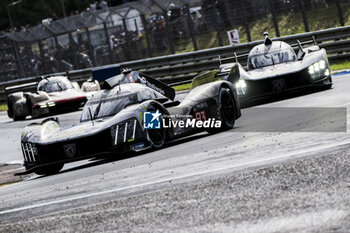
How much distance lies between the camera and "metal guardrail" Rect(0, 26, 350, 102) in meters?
20.8

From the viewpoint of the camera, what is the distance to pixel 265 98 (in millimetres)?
15211

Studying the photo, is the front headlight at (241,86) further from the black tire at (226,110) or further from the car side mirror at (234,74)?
the black tire at (226,110)

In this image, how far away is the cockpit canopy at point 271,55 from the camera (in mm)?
15516

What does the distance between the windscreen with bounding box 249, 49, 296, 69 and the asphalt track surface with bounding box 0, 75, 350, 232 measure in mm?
5147

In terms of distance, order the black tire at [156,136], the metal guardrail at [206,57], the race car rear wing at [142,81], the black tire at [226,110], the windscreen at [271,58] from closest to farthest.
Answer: the black tire at [156,136], the black tire at [226,110], the race car rear wing at [142,81], the windscreen at [271,58], the metal guardrail at [206,57]

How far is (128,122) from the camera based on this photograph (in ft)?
32.2

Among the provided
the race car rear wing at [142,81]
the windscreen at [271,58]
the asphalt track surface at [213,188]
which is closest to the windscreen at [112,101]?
the race car rear wing at [142,81]

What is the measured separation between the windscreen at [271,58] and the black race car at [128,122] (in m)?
4.03

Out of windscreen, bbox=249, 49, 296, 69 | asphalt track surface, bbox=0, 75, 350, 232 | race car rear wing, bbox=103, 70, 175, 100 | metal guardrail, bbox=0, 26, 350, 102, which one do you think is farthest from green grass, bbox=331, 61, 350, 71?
asphalt track surface, bbox=0, 75, 350, 232

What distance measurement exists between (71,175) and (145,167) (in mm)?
1418

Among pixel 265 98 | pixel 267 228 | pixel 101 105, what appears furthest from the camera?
pixel 265 98

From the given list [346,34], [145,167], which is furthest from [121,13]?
[145,167]

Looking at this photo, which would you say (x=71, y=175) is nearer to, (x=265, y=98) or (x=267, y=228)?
(x=267, y=228)

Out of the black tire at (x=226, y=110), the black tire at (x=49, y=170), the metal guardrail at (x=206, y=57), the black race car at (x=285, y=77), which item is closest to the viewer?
the black tire at (x=49, y=170)
